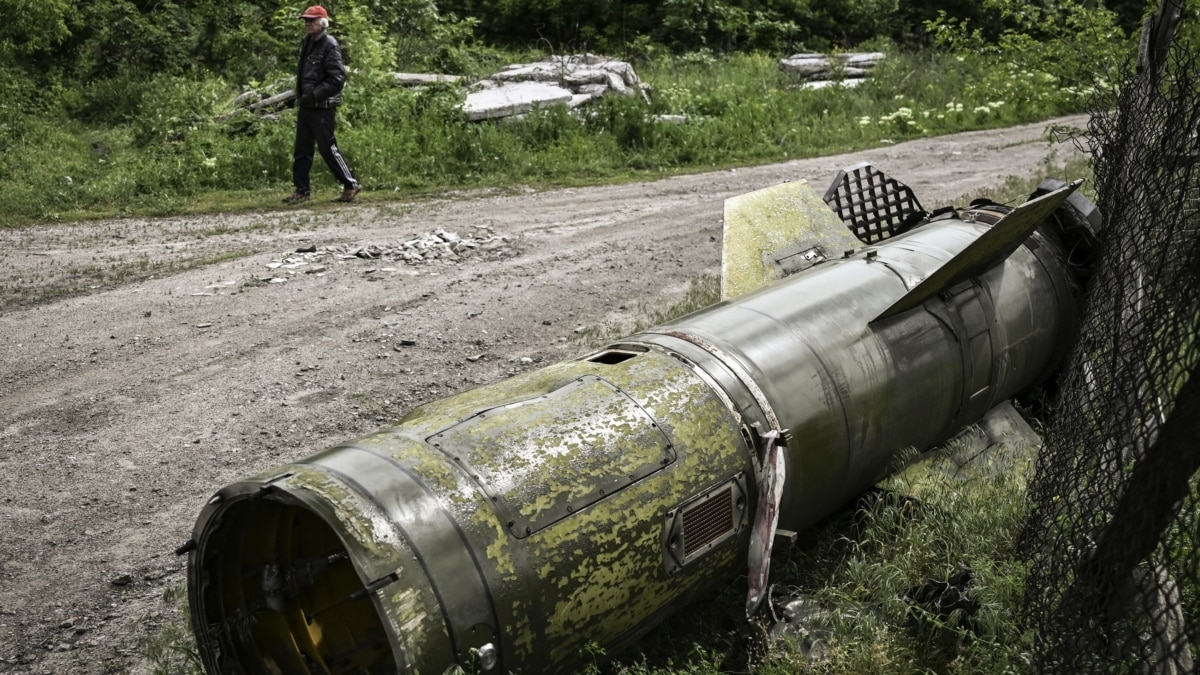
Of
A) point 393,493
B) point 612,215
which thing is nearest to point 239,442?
point 393,493

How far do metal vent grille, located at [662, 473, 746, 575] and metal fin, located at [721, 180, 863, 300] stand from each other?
1873mm

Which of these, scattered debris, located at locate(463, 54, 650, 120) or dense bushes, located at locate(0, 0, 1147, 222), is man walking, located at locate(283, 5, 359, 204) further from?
scattered debris, located at locate(463, 54, 650, 120)

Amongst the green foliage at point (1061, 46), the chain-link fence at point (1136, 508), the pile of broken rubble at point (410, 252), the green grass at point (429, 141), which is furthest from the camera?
the green grass at point (429, 141)

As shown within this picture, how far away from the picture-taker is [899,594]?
4.34 meters

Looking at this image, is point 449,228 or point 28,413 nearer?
point 28,413

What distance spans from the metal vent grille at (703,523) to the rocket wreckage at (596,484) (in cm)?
1

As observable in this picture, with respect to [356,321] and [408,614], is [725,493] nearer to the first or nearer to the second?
[408,614]

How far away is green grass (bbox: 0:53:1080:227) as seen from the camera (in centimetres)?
1154

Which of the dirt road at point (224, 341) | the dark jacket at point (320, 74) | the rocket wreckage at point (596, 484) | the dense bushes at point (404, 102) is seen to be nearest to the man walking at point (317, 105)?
the dark jacket at point (320, 74)

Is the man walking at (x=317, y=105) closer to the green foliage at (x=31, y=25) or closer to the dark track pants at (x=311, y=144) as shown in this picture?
the dark track pants at (x=311, y=144)

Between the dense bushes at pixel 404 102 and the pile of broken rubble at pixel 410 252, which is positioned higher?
the dense bushes at pixel 404 102

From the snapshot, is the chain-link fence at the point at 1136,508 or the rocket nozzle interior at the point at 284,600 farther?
the rocket nozzle interior at the point at 284,600

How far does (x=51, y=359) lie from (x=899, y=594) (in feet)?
18.7

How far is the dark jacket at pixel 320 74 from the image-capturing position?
11.2 metres
